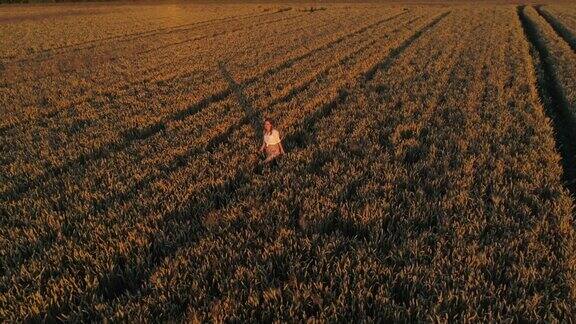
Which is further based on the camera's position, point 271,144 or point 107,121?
point 107,121

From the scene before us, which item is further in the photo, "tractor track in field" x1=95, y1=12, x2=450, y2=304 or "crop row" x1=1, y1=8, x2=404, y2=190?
"crop row" x1=1, y1=8, x2=404, y2=190

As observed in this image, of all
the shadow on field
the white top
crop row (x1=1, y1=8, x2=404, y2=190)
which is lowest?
the shadow on field

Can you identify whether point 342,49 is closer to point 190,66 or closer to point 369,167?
point 190,66

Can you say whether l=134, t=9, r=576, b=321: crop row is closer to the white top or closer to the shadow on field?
the white top

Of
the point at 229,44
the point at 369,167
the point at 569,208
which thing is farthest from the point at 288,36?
the point at 569,208

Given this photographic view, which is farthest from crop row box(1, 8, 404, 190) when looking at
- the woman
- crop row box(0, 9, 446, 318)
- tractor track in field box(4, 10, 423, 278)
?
the woman

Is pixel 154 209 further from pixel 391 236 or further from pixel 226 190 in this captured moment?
pixel 391 236

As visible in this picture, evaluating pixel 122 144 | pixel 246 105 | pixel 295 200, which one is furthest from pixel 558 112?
pixel 122 144

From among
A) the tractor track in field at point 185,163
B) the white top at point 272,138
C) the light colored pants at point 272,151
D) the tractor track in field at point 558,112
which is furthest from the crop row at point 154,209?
the tractor track in field at point 558,112

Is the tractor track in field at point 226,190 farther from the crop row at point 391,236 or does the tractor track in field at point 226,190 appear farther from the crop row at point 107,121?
the crop row at point 107,121
